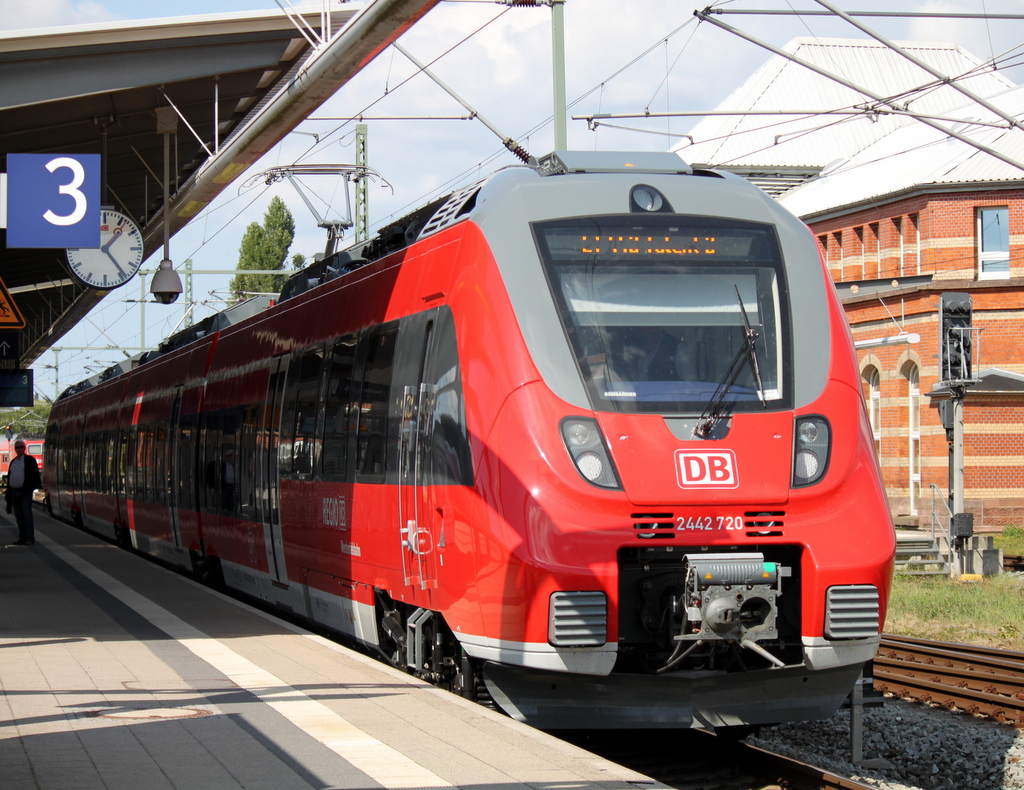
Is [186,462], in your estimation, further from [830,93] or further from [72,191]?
[830,93]

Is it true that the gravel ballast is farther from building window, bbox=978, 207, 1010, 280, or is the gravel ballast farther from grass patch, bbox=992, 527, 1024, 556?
building window, bbox=978, 207, 1010, 280

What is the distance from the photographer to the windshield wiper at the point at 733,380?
7191mm

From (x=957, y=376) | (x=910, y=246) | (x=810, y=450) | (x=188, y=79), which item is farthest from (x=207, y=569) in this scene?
(x=910, y=246)

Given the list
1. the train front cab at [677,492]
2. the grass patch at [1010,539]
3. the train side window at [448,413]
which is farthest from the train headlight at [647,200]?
the grass patch at [1010,539]

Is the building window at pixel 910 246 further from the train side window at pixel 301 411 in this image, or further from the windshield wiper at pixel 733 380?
the windshield wiper at pixel 733 380

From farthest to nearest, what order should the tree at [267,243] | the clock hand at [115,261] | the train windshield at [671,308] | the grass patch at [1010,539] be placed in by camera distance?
1. the tree at [267,243]
2. the grass patch at [1010,539]
3. the clock hand at [115,261]
4. the train windshield at [671,308]

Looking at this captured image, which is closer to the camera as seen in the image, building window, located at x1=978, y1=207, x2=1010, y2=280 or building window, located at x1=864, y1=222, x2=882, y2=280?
building window, located at x1=978, y1=207, x2=1010, y2=280

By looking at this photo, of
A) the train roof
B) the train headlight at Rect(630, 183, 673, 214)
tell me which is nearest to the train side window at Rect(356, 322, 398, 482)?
the train roof

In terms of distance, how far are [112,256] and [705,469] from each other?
9.91m

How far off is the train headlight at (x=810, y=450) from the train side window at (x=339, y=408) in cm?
380

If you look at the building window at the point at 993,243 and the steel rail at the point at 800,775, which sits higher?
the building window at the point at 993,243

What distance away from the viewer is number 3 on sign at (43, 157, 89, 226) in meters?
11.3

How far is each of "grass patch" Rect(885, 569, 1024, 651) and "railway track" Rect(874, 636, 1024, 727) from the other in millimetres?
1776

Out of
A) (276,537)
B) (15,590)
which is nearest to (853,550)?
(276,537)
